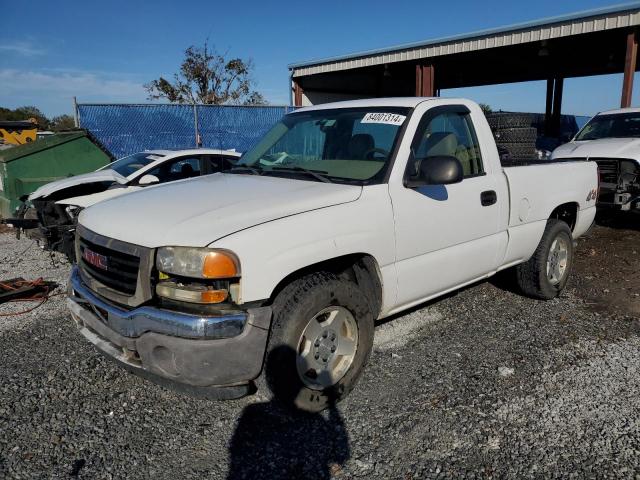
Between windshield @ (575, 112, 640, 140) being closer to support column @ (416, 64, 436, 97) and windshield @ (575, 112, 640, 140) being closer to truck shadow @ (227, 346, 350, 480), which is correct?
support column @ (416, 64, 436, 97)

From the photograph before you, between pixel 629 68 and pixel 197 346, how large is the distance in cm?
1345

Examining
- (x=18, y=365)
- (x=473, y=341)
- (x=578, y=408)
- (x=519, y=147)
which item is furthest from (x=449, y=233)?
(x=519, y=147)

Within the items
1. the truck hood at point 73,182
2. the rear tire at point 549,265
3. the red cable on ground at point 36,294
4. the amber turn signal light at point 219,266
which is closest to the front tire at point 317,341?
the amber turn signal light at point 219,266

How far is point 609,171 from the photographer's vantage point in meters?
8.12

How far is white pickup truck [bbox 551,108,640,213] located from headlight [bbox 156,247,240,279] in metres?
6.90

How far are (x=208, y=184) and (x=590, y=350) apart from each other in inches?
126

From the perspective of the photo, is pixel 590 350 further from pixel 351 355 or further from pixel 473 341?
pixel 351 355

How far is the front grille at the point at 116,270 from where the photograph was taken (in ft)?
9.23

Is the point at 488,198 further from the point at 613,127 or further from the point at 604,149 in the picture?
the point at 613,127

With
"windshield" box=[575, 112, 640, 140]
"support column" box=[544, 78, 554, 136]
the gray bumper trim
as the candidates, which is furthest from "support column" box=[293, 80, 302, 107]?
the gray bumper trim

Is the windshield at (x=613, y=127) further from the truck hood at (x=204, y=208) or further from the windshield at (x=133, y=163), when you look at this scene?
the truck hood at (x=204, y=208)

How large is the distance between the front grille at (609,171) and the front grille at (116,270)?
25.3ft

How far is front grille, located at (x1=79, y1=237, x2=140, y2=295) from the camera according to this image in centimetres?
281

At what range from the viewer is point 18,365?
3.87 m
